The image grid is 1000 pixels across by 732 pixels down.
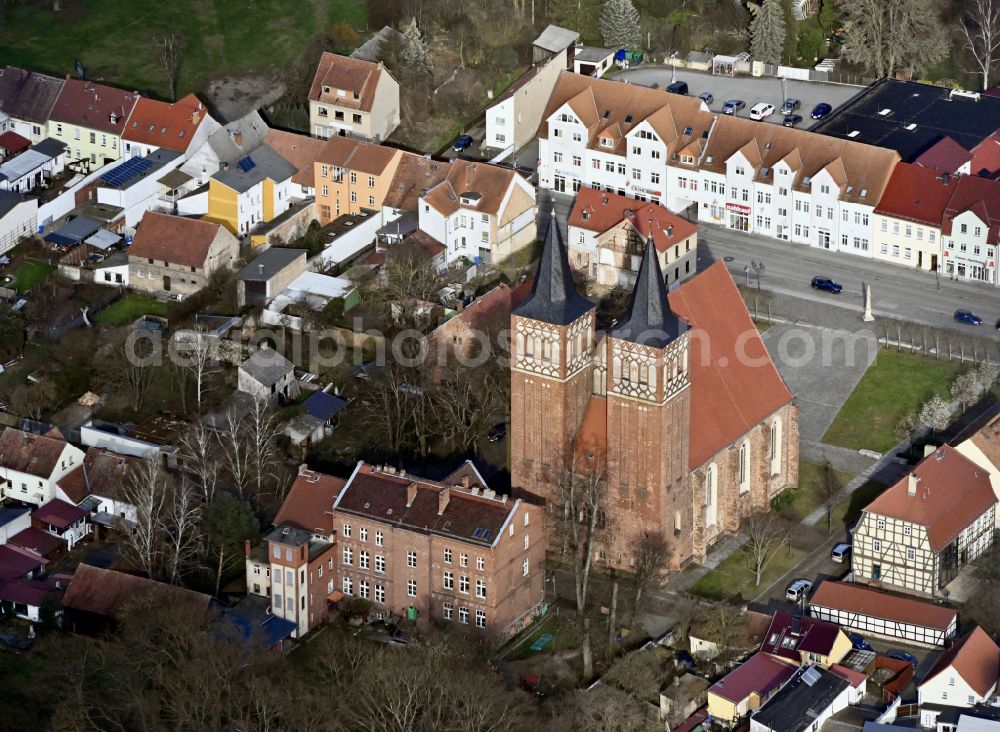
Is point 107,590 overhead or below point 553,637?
overhead

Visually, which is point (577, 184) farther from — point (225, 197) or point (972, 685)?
point (972, 685)

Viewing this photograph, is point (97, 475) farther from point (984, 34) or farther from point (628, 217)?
point (984, 34)

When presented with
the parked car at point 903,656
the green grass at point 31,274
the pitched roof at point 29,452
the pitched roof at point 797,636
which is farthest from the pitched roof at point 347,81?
the parked car at point 903,656

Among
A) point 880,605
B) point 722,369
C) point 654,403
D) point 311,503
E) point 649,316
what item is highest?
point 649,316

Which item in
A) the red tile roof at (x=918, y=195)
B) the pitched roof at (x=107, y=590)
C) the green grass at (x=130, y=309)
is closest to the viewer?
the pitched roof at (x=107, y=590)

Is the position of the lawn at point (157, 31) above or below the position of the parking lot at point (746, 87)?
above

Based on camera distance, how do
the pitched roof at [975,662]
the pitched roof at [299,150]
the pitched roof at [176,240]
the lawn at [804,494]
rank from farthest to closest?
the pitched roof at [299,150] → the pitched roof at [176,240] → the lawn at [804,494] → the pitched roof at [975,662]

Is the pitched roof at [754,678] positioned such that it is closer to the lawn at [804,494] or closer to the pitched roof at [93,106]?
the lawn at [804,494]

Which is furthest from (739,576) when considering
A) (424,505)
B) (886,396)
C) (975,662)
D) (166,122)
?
(166,122)
